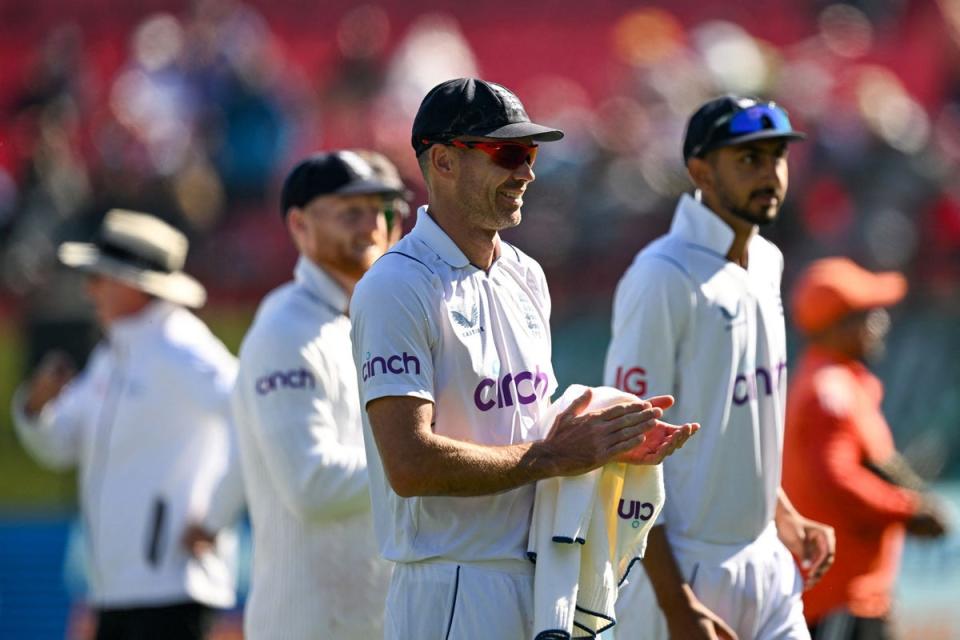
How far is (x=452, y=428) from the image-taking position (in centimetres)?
380

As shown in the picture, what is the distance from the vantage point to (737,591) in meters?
4.80

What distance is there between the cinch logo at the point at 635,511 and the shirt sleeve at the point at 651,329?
2.62 feet

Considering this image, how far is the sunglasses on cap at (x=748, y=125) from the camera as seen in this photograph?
16.4 ft

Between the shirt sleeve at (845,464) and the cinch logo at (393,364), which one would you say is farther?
the shirt sleeve at (845,464)

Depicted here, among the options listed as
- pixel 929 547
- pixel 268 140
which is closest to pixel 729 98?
pixel 929 547

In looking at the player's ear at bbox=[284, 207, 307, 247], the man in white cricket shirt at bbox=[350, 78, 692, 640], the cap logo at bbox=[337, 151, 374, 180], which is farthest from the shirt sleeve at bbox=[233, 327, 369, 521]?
the man in white cricket shirt at bbox=[350, 78, 692, 640]

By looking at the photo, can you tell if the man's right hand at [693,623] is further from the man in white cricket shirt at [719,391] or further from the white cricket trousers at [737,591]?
the white cricket trousers at [737,591]

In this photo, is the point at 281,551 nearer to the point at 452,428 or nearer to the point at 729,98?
the point at 452,428

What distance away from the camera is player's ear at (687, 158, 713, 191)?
513 cm

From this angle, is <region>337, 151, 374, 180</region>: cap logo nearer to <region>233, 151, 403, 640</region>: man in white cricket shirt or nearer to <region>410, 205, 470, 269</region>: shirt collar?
<region>233, 151, 403, 640</region>: man in white cricket shirt

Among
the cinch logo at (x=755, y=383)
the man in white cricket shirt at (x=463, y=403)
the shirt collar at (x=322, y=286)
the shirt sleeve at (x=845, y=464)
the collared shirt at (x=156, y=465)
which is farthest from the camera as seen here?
the shirt sleeve at (x=845, y=464)

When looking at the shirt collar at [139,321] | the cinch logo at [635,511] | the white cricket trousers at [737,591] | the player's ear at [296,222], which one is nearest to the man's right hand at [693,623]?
the white cricket trousers at [737,591]

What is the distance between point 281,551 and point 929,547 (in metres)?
5.81

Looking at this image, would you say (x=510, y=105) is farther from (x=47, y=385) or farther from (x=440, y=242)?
(x=47, y=385)
